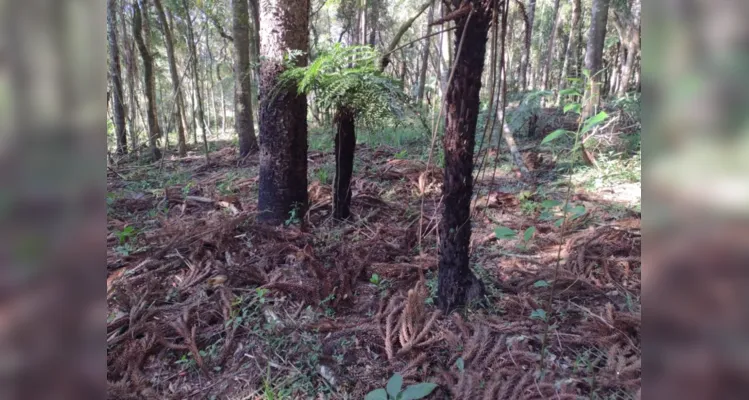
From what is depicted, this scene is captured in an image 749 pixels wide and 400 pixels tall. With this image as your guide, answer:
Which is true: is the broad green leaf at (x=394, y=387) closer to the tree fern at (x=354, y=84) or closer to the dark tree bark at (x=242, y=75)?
the tree fern at (x=354, y=84)

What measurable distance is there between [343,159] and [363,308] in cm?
183

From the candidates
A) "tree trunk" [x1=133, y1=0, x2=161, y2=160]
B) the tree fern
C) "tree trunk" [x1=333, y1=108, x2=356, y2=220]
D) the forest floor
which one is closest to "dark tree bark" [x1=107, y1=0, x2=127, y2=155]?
"tree trunk" [x1=133, y1=0, x2=161, y2=160]

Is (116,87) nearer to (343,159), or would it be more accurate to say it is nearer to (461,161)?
(343,159)

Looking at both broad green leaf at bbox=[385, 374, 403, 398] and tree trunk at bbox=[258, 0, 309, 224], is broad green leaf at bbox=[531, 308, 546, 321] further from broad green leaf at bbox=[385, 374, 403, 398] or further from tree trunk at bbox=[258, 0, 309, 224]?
tree trunk at bbox=[258, 0, 309, 224]

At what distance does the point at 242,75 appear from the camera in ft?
27.5

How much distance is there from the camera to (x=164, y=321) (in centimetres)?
288

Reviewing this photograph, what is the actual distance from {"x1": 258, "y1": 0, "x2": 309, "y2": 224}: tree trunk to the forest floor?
239mm

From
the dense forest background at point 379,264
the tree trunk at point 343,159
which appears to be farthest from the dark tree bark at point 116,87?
the tree trunk at point 343,159
